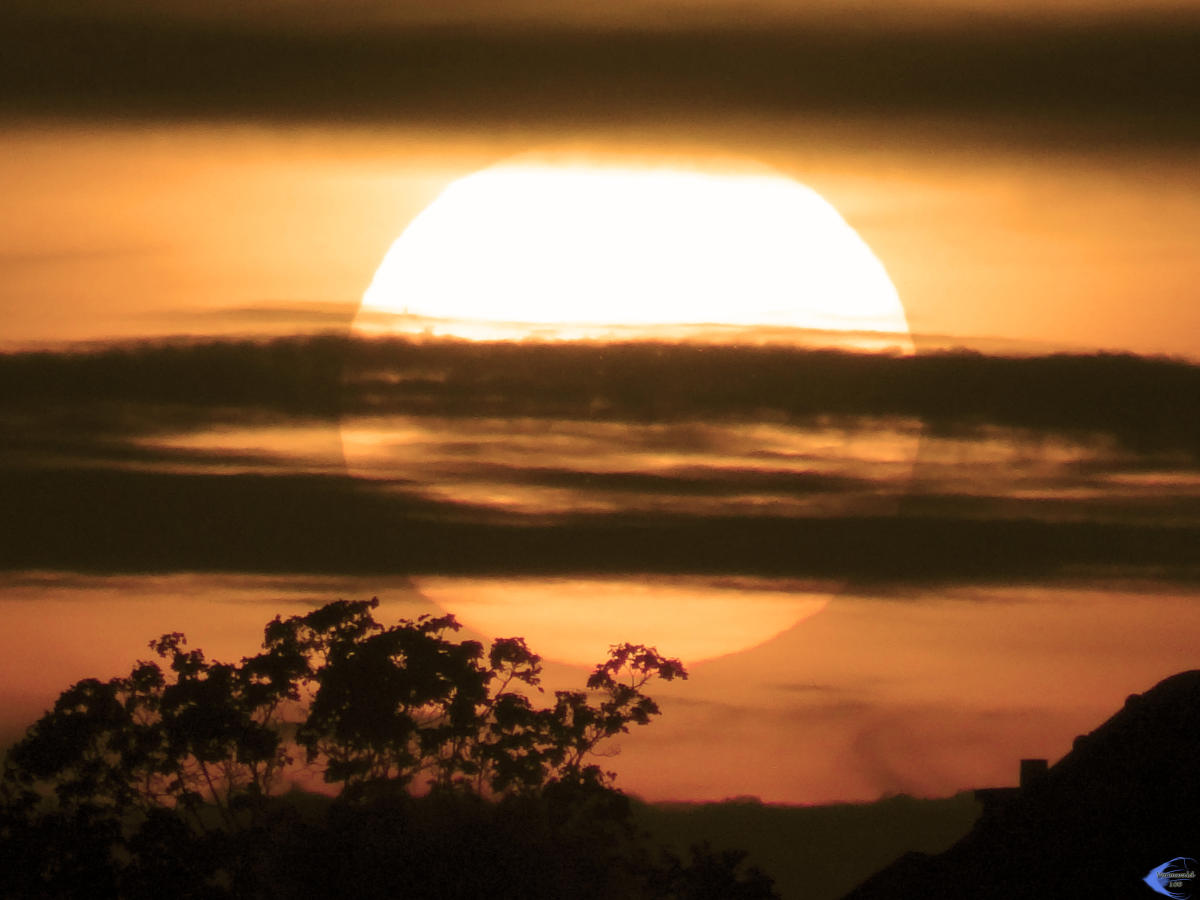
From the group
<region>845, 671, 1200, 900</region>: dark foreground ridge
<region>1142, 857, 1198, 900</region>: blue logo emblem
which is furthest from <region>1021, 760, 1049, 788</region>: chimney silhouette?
<region>1142, 857, 1198, 900</region>: blue logo emblem

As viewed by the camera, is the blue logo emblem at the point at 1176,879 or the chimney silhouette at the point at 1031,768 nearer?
the blue logo emblem at the point at 1176,879

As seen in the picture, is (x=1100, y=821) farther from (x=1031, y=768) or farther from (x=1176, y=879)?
(x=1031, y=768)

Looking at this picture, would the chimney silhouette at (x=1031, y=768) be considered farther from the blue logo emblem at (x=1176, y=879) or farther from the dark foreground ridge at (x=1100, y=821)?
the blue logo emblem at (x=1176, y=879)

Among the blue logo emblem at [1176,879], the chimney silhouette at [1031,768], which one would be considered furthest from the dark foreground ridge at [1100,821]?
the chimney silhouette at [1031,768]

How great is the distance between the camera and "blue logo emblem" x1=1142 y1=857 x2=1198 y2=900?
40.4 metres

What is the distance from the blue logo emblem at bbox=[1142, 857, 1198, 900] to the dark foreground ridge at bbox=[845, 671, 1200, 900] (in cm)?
10

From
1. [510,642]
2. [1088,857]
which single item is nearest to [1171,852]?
[1088,857]

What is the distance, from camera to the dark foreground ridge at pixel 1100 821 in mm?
42531

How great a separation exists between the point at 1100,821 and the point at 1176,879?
3643 mm

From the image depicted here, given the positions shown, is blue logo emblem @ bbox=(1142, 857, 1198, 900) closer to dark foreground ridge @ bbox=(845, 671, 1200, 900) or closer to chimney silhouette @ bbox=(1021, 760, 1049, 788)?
dark foreground ridge @ bbox=(845, 671, 1200, 900)

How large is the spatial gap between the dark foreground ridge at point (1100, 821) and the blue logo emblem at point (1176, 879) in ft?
0.33

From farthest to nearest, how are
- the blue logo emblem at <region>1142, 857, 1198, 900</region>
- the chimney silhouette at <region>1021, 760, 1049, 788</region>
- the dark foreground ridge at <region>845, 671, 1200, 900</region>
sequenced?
the chimney silhouette at <region>1021, 760, 1049, 788</region> → the dark foreground ridge at <region>845, 671, 1200, 900</region> → the blue logo emblem at <region>1142, 857, 1198, 900</region>

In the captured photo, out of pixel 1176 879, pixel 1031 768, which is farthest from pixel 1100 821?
pixel 1031 768

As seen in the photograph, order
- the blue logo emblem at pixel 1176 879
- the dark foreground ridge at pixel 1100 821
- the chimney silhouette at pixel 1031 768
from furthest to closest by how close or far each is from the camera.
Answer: the chimney silhouette at pixel 1031 768, the dark foreground ridge at pixel 1100 821, the blue logo emblem at pixel 1176 879
